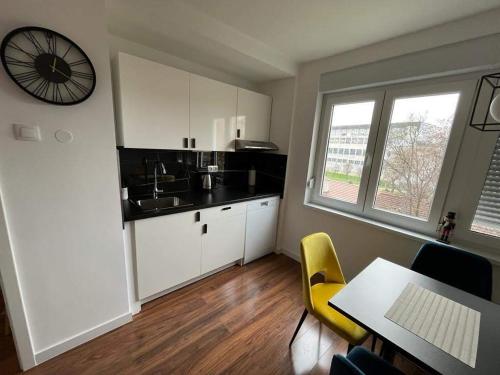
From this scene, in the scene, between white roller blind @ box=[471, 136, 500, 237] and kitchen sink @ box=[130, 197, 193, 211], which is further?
kitchen sink @ box=[130, 197, 193, 211]

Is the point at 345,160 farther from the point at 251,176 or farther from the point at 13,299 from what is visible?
the point at 13,299

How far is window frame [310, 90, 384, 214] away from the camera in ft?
6.59

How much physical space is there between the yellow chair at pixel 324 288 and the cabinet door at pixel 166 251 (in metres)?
1.04

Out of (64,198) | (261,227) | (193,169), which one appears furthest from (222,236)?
(64,198)

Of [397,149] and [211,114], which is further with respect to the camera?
[211,114]

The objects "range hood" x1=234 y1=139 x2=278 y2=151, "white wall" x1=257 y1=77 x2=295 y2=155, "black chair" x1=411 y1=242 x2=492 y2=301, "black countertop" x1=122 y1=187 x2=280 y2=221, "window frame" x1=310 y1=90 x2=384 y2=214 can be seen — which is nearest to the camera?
"black chair" x1=411 y1=242 x2=492 y2=301

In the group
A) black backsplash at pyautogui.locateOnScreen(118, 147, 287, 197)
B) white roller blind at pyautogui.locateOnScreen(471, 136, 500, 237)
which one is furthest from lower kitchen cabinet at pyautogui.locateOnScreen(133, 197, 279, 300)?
white roller blind at pyautogui.locateOnScreen(471, 136, 500, 237)

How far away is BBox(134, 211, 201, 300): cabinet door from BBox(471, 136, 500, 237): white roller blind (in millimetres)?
2222

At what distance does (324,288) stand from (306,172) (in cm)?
132

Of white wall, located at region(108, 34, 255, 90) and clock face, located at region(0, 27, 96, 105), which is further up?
white wall, located at region(108, 34, 255, 90)

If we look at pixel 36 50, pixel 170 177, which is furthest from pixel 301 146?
pixel 36 50

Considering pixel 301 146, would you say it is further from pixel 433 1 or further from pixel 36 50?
pixel 36 50

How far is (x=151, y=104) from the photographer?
5.77 feet

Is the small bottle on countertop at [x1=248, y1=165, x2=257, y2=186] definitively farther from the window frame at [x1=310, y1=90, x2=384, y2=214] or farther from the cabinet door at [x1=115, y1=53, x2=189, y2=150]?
the cabinet door at [x1=115, y1=53, x2=189, y2=150]
